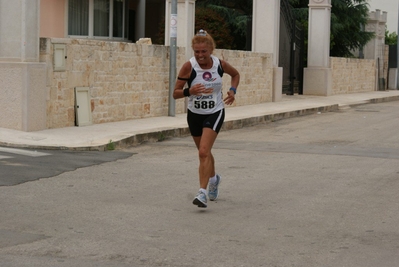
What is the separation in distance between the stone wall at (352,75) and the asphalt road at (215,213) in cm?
2038

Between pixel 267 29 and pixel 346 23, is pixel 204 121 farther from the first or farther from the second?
pixel 346 23

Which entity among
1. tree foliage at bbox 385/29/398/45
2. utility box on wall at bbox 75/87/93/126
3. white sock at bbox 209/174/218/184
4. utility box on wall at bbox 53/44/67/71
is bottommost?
white sock at bbox 209/174/218/184

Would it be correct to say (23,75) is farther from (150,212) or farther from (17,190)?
(150,212)

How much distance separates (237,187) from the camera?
32.9ft

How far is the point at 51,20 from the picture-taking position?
83.7ft

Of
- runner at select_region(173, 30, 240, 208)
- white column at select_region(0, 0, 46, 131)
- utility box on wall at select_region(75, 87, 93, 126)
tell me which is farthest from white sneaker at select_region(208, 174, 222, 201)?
utility box on wall at select_region(75, 87, 93, 126)

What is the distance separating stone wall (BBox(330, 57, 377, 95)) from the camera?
111ft

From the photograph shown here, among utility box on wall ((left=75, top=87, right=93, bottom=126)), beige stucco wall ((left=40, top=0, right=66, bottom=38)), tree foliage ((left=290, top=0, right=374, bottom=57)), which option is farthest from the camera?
tree foliage ((left=290, top=0, right=374, bottom=57))

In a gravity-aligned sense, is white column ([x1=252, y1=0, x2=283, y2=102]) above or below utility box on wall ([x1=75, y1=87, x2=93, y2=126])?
above

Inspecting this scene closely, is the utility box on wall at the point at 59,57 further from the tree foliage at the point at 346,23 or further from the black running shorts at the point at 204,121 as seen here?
the tree foliage at the point at 346,23

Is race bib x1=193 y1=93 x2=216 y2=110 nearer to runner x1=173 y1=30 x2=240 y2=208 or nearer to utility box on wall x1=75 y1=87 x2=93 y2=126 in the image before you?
runner x1=173 y1=30 x2=240 y2=208

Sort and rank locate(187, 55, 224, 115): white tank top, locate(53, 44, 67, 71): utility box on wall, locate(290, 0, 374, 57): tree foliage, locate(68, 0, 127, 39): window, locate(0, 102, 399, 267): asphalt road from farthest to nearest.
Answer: locate(290, 0, 374, 57): tree foliage → locate(68, 0, 127, 39): window → locate(53, 44, 67, 71): utility box on wall → locate(187, 55, 224, 115): white tank top → locate(0, 102, 399, 267): asphalt road

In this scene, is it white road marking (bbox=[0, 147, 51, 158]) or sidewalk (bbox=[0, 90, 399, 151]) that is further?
sidewalk (bbox=[0, 90, 399, 151])

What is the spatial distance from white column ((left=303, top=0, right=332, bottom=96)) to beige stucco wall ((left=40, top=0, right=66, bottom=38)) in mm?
10259
